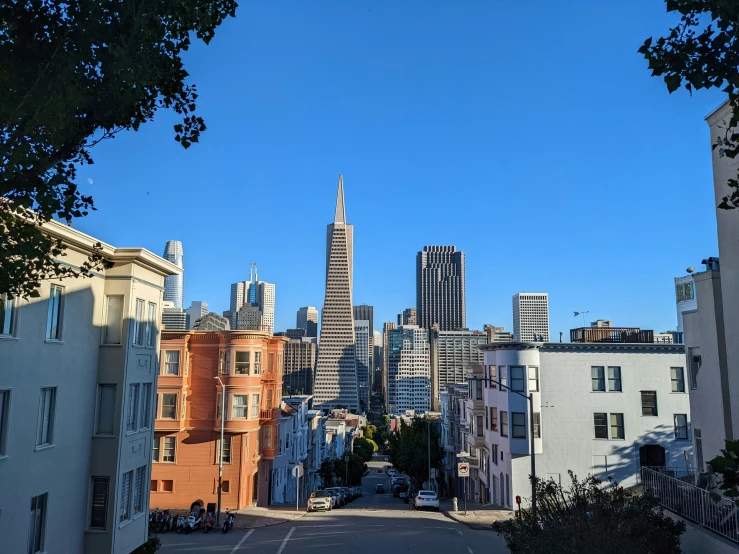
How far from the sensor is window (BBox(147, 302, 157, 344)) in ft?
70.3

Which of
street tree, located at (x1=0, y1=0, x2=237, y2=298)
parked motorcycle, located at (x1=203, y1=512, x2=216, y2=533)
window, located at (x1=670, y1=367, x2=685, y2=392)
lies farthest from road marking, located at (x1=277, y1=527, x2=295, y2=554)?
window, located at (x1=670, y1=367, x2=685, y2=392)

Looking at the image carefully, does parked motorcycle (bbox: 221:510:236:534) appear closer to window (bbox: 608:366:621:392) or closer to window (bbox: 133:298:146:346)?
window (bbox: 133:298:146:346)

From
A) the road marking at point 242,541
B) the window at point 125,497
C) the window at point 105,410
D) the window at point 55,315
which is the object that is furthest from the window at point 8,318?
the road marking at point 242,541

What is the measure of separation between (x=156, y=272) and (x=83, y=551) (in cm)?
952

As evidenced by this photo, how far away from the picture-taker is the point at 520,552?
535 inches

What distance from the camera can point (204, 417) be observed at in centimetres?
3903

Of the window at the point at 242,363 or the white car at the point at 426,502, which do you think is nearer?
the window at the point at 242,363

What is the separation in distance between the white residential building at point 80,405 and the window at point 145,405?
1.4 inches

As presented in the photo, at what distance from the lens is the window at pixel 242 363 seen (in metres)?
39.7

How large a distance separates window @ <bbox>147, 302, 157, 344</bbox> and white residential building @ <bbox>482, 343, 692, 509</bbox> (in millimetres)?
24788

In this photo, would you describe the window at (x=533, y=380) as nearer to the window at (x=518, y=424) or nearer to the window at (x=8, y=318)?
the window at (x=518, y=424)

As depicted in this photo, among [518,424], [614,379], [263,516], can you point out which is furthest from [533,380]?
[263,516]

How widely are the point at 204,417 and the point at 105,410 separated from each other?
2072cm

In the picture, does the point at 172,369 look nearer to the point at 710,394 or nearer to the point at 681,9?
the point at 710,394
